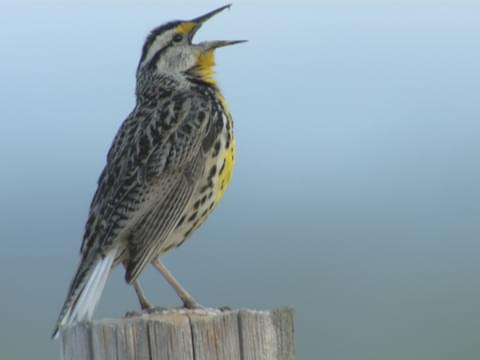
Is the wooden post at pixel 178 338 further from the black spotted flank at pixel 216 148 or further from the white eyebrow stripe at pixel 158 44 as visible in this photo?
the white eyebrow stripe at pixel 158 44

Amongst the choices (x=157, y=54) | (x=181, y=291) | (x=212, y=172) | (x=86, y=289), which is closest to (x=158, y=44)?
(x=157, y=54)

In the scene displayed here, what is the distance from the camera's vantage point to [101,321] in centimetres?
300

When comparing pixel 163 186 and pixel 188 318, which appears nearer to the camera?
pixel 188 318

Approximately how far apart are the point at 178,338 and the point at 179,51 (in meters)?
2.42

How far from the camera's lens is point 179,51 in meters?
5.19

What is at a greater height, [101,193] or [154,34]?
[154,34]

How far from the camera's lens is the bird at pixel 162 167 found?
4367 mm

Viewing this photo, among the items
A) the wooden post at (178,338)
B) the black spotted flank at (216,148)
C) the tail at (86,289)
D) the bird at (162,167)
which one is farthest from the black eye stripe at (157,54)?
the wooden post at (178,338)

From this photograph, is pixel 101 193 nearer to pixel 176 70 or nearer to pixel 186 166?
pixel 186 166

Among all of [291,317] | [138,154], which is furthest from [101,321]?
[138,154]

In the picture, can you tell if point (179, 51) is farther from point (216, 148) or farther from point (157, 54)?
point (216, 148)

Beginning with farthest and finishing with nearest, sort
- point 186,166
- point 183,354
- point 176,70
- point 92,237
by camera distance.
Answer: point 176,70 → point 186,166 → point 92,237 → point 183,354

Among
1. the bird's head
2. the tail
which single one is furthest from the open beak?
the tail

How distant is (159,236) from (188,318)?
1413mm
